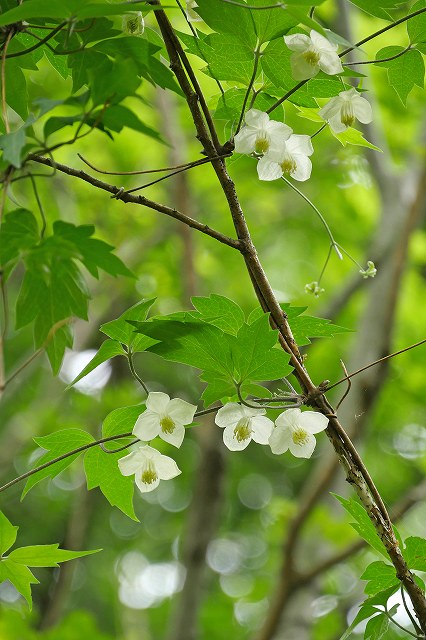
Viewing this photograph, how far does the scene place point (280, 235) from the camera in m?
5.10

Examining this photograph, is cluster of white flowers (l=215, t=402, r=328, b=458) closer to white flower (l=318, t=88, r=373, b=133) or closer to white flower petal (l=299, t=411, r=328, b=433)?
white flower petal (l=299, t=411, r=328, b=433)

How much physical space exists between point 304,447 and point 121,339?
8.2 inches

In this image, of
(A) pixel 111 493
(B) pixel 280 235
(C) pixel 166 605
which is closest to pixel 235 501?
(C) pixel 166 605

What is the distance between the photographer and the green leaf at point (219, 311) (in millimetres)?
702

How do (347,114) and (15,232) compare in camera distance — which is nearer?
(15,232)

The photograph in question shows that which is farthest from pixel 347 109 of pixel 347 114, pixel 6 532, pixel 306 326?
pixel 6 532

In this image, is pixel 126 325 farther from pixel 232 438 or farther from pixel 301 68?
pixel 301 68

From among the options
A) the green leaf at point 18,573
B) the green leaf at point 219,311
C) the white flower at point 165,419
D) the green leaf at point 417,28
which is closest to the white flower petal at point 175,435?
the white flower at point 165,419

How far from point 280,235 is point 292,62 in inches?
176

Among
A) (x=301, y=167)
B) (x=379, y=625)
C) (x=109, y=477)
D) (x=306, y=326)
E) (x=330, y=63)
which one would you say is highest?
(x=330, y=63)

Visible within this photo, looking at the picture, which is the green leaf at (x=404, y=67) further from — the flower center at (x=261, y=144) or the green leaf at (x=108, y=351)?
the green leaf at (x=108, y=351)

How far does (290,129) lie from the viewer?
704 millimetres

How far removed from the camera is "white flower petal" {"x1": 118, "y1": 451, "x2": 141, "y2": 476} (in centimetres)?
75

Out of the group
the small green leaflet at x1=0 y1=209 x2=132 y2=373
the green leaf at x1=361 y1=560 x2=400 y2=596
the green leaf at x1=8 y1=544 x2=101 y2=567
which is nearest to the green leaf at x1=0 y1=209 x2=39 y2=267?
the small green leaflet at x1=0 y1=209 x2=132 y2=373
